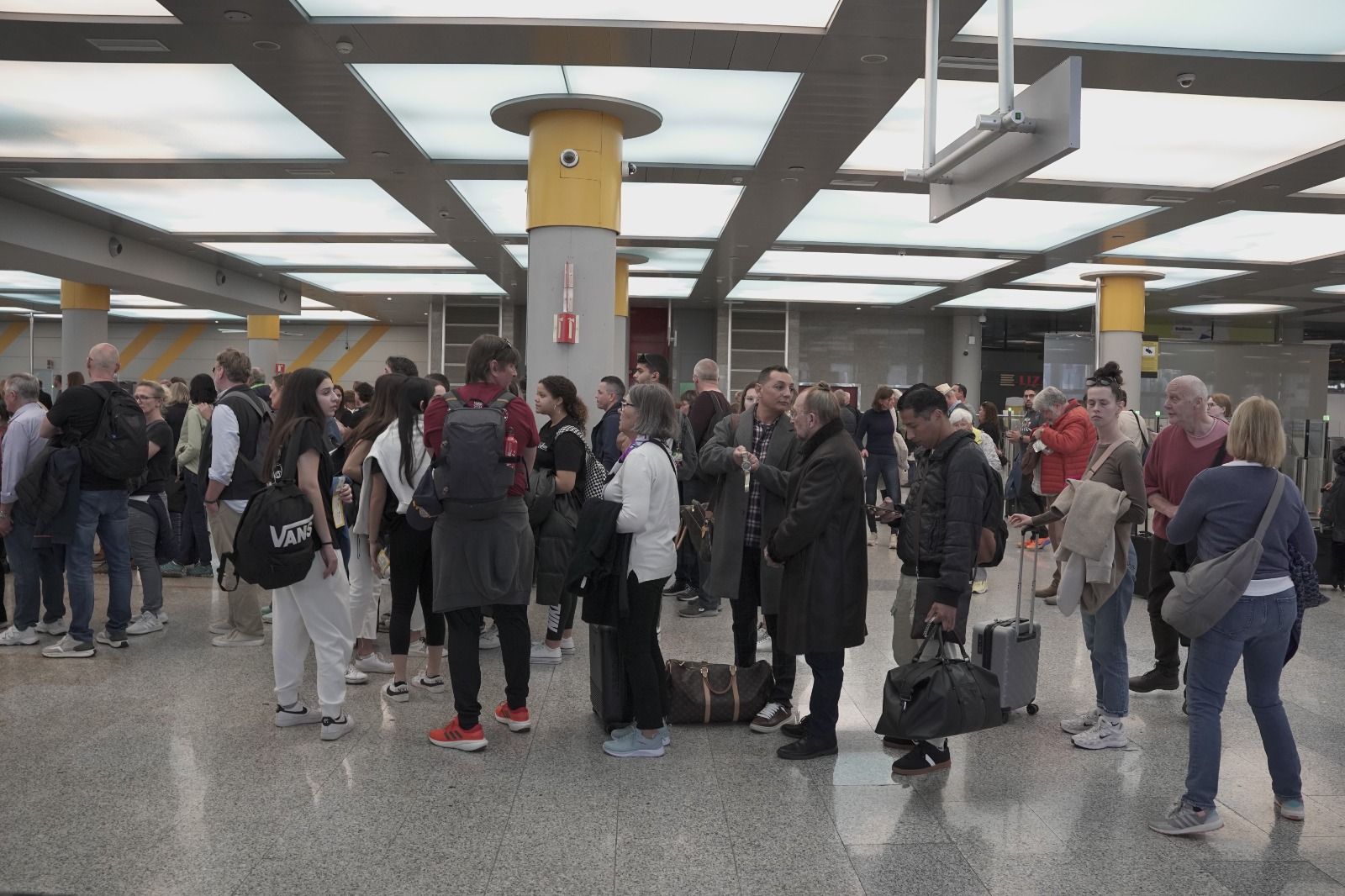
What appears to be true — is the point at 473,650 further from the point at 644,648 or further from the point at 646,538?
the point at 646,538

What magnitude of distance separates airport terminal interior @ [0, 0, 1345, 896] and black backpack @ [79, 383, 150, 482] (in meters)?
0.41

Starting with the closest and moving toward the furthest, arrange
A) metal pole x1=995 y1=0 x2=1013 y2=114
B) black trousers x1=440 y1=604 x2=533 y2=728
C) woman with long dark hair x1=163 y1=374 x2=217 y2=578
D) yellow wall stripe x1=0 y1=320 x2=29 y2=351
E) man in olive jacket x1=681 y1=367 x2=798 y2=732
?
black trousers x1=440 y1=604 x2=533 y2=728 < metal pole x1=995 y1=0 x2=1013 y2=114 < man in olive jacket x1=681 y1=367 x2=798 y2=732 < woman with long dark hair x1=163 y1=374 x2=217 y2=578 < yellow wall stripe x1=0 y1=320 x2=29 y2=351

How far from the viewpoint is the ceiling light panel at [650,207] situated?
1202cm

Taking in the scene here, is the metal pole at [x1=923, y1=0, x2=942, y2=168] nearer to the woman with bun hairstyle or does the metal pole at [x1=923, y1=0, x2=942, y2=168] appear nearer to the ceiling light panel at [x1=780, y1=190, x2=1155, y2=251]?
the woman with bun hairstyle

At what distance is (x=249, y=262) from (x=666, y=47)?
43.6ft

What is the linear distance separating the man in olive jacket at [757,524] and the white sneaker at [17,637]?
171 inches

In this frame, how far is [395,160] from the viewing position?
10656 millimetres

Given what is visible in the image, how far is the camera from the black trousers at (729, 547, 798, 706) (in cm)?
510

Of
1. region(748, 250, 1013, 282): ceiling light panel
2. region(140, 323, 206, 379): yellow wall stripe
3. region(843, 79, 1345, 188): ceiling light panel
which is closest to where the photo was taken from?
region(843, 79, 1345, 188): ceiling light panel

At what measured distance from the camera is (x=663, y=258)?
17.4m

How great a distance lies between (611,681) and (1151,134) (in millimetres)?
7509

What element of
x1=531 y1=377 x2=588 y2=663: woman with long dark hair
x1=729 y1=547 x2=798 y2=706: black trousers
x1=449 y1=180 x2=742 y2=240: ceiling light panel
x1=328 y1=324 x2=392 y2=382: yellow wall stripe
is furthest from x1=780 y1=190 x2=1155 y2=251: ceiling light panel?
x1=328 y1=324 x2=392 y2=382: yellow wall stripe

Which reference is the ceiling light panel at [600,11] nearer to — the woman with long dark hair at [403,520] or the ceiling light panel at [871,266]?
the woman with long dark hair at [403,520]

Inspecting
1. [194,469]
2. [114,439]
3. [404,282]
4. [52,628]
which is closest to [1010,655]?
[114,439]
